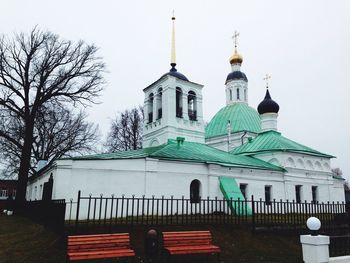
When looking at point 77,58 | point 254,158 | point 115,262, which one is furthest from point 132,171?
point 254,158

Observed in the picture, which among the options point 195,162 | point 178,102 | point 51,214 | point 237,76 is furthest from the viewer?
point 237,76

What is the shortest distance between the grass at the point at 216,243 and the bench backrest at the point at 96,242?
2.10 ft

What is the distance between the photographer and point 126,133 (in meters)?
36.1

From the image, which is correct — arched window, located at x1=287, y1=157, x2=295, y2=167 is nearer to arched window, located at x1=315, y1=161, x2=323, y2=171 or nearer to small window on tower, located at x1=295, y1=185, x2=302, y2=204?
small window on tower, located at x1=295, y1=185, x2=302, y2=204

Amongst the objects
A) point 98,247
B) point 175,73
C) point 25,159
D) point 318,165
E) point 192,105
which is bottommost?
point 98,247

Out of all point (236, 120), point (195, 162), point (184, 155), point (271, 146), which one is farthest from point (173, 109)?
point (236, 120)

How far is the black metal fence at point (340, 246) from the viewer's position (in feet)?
32.0

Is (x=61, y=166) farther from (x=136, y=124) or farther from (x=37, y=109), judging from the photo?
(x=136, y=124)

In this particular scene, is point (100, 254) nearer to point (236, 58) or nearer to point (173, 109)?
point (173, 109)

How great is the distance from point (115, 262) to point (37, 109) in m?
17.4

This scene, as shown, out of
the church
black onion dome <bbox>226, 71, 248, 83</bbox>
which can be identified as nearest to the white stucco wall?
the church

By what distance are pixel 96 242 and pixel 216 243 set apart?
12.1 ft

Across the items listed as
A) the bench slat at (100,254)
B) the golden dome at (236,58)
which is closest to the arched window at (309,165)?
the golden dome at (236,58)

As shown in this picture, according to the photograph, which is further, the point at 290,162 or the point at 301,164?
the point at 301,164
